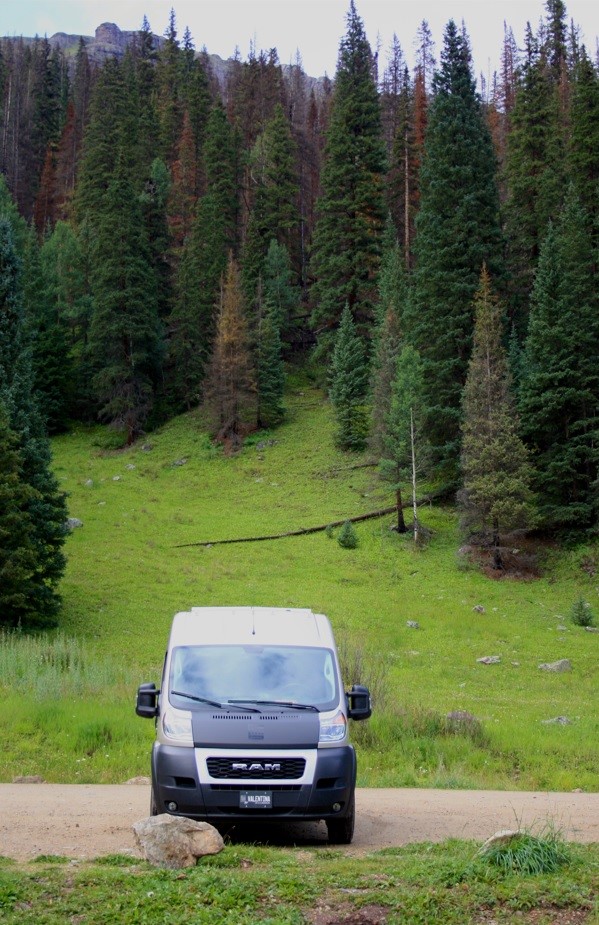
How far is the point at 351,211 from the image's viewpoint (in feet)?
204

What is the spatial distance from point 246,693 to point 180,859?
1.92 meters

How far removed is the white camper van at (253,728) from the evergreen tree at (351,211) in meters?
50.8

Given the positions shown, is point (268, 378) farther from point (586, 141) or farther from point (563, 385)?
point (586, 141)

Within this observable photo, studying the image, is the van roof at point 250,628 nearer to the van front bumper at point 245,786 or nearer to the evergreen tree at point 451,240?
the van front bumper at point 245,786

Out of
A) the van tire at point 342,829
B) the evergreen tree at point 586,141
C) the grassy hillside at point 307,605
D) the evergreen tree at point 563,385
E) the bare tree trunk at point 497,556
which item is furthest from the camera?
the evergreen tree at point 586,141

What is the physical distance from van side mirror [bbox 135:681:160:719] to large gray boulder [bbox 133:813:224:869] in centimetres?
Result: 149

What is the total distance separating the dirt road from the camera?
8148 mm

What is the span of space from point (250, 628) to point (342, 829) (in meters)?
2.15

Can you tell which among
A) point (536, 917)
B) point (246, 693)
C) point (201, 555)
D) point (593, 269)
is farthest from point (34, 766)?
point (593, 269)

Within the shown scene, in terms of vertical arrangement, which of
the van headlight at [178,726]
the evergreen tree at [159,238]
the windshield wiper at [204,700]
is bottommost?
the van headlight at [178,726]

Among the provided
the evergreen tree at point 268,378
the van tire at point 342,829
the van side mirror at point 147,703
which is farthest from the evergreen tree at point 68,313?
the van tire at point 342,829

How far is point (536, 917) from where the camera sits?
5895 mm

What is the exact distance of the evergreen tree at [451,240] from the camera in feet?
147

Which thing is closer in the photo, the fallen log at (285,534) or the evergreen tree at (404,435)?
the fallen log at (285,534)
